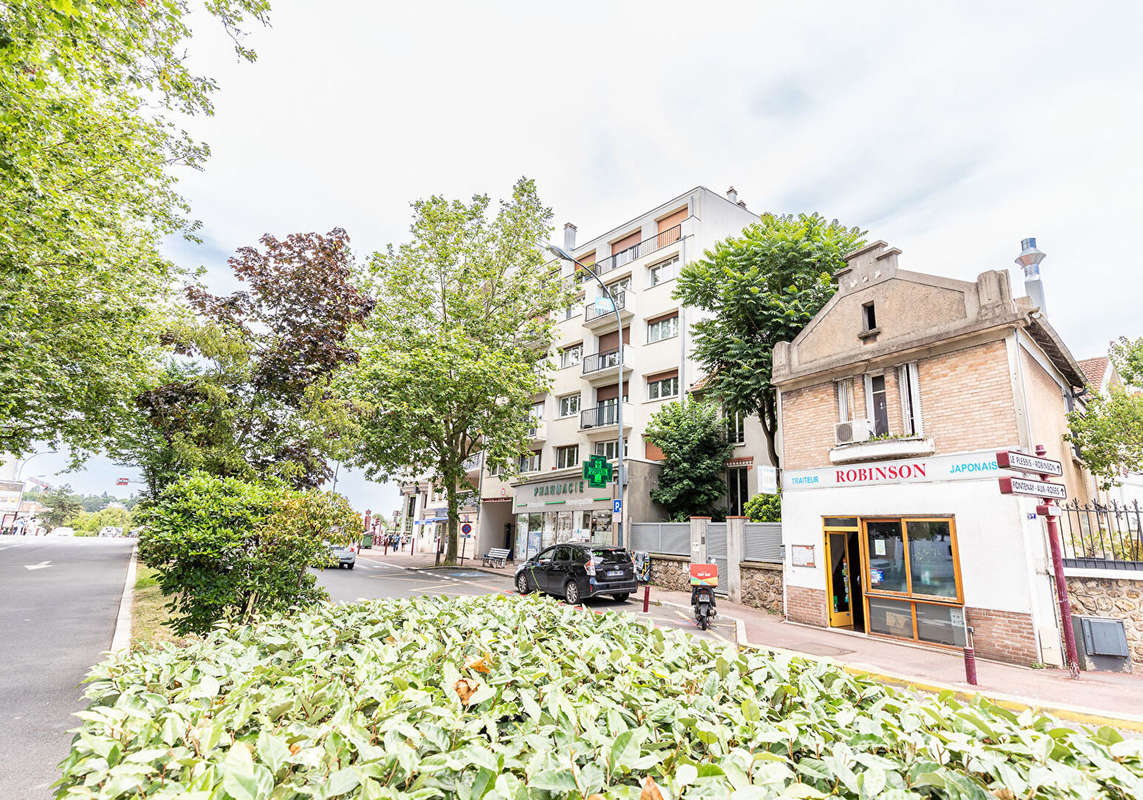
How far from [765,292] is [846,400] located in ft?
15.6

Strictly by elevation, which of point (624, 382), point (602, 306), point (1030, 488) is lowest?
point (1030, 488)

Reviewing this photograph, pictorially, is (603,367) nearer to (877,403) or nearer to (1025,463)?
(877,403)

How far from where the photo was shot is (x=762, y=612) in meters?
14.5

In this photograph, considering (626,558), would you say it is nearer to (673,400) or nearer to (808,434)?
(808,434)

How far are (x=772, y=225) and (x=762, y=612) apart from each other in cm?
1141

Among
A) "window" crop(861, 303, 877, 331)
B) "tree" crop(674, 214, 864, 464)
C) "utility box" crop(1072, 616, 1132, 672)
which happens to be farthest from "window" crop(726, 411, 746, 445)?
"utility box" crop(1072, 616, 1132, 672)

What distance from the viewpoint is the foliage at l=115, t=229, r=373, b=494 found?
14.1 m

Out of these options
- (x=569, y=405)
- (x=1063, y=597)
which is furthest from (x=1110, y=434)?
(x=569, y=405)

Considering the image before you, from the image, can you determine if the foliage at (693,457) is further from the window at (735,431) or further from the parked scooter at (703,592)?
the parked scooter at (703,592)

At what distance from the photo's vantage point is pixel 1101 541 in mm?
9875

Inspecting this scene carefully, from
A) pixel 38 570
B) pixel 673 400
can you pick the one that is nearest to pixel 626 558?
pixel 673 400

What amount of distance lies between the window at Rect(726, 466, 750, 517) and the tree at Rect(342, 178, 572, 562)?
8984 mm

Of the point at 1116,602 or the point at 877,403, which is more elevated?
the point at 877,403

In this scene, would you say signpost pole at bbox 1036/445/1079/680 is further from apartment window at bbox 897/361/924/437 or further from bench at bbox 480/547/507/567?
bench at bbox 480/547/507/567
